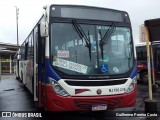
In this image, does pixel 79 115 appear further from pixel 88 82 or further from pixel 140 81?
pixel 140 81

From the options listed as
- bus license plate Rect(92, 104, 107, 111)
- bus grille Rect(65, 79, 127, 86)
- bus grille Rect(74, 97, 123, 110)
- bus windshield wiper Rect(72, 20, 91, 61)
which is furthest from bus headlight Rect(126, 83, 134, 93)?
bus windshield wiper Rect(72, 20, 91, 61)

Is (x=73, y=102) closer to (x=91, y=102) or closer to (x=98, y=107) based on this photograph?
(x=91, y=102)

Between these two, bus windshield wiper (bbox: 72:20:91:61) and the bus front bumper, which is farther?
bus windshield wiper (bbox: 72:20:91:61)

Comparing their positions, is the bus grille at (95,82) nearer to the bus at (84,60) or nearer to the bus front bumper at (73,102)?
the bus at (84,60)

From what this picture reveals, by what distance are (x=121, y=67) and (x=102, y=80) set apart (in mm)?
708

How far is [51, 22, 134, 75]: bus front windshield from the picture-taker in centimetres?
717

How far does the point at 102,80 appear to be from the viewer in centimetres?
723

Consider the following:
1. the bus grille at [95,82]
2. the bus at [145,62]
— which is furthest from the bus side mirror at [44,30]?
the bus at [145,62]

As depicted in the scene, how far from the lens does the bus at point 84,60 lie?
7.02 meters

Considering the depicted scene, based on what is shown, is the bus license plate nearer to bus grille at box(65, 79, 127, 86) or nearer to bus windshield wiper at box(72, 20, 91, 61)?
bus grille at box(65, 79, 127, 86)

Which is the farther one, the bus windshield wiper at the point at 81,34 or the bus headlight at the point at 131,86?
the bus headlight at the point at 131,86

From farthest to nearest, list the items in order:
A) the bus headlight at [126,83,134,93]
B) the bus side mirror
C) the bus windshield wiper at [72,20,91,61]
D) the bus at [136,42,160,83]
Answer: the bus at [136,42,160,83], the bus headlight at [126,83,134,93], the bus windshield wiper at [72,20,91,61], the bus side mirror

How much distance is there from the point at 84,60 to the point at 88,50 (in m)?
0.29

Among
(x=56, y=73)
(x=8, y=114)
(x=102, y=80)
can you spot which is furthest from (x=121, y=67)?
(x=8, y=114)
